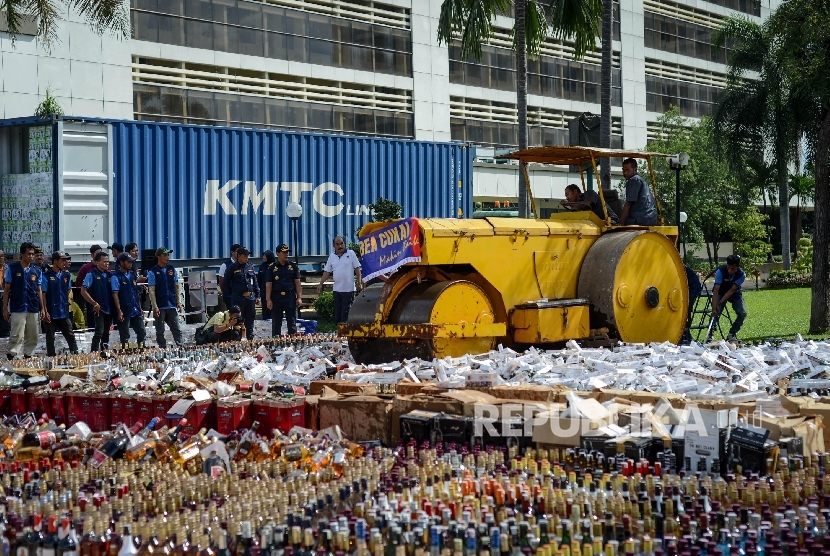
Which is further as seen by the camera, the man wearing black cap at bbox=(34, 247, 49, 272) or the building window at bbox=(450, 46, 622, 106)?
the building window at bbox=(450, 46, 622, 106)

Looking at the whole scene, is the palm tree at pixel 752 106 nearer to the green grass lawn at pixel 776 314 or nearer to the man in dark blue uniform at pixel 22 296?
the green grass lawn at pixel 776 314

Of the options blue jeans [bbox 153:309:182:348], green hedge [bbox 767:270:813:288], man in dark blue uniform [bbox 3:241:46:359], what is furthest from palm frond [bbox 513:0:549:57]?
green hedge [bbox 767:270:813:288]

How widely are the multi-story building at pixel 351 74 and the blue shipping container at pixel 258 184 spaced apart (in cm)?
344

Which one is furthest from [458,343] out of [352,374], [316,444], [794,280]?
[794,280]

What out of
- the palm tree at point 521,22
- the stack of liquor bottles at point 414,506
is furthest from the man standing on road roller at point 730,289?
the stack of liquor bottles at point 414,506

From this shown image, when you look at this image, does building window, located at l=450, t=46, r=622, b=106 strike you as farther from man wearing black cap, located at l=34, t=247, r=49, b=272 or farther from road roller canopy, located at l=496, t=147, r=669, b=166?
road roller canopy, located at l=496, t=147, r=669, b=166

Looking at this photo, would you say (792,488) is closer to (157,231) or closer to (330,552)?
(330,552)

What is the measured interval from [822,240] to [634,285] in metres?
6.38

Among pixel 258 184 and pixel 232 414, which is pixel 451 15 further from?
pixel 232 414

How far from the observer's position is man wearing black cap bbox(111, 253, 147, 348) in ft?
48.9

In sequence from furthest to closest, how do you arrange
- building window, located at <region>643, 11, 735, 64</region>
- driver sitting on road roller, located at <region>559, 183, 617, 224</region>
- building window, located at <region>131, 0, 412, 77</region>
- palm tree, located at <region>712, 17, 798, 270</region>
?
building window, located at <region>643, 11, 735, 64</region>, palm tree, located at <region>712, 17, 798, 270</region>, building window, located at <region>131, 0, 412, 77</region>, driver sitting on road roller, located at <region>559, 183, 617, 224</region>

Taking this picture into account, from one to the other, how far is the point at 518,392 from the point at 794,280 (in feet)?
101

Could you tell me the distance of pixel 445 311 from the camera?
401 inches

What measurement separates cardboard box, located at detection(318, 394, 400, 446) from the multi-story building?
1663cm
